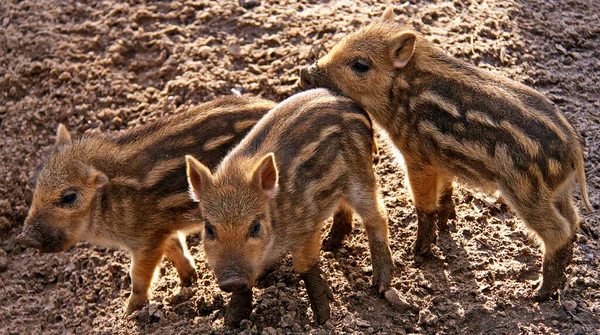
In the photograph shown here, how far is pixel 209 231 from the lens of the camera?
4543mm

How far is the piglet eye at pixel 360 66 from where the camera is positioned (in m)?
5.50

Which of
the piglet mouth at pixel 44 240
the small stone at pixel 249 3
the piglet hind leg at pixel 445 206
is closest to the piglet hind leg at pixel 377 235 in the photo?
the piglet hind leg at pixel 445 206

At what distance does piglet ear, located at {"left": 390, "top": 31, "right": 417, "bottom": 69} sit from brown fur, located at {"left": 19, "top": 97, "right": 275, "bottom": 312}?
3.10 ft

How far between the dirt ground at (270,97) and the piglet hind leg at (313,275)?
10cm

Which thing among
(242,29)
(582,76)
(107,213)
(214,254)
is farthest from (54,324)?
(582,76)

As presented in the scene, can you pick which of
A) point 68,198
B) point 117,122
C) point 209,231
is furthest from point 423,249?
point 117,122

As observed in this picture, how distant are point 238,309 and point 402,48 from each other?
2023mm

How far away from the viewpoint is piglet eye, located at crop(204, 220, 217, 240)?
4.50 meters

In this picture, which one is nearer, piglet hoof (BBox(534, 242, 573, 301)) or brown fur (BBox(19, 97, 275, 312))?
piglet hoof (BBox(534, 242, 573, 301))

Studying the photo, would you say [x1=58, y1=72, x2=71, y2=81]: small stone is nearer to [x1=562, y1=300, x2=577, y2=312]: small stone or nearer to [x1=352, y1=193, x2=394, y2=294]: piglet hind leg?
[x1=352, y1=193, x2=394, y2=294]: piglet hind leg

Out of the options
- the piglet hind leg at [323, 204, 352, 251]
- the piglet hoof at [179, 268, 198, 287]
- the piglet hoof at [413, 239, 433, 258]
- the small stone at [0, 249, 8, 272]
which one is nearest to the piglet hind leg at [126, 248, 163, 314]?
the piglet hoof at [179, 268, 198, 287]

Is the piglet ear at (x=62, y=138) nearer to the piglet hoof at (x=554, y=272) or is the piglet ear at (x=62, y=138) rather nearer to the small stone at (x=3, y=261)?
the small stone at (x=3, y=261)

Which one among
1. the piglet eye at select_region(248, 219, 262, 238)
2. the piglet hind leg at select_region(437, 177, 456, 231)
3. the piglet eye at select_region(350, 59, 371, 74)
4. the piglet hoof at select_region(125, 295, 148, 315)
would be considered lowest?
the piglet hoof at select_region(125, 295, 148, 315)

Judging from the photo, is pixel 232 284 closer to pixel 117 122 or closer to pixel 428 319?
pixel 428 319
